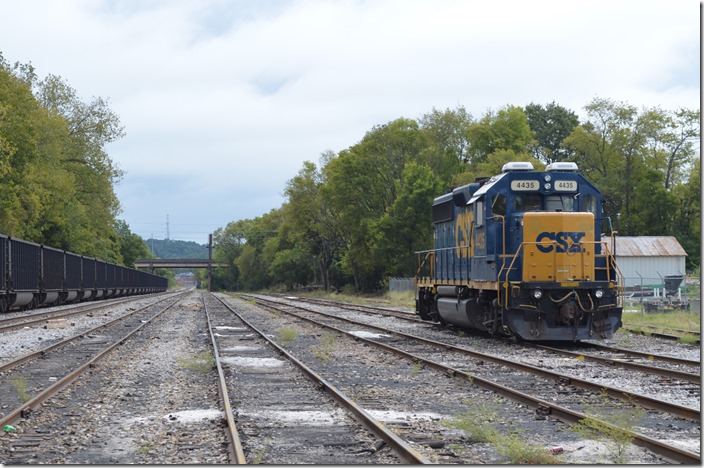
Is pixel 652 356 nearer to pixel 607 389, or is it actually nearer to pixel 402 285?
pixel 607 389

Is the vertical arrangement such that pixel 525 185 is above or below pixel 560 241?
above

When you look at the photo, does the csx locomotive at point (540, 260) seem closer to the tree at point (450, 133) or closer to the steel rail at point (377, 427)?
the steel rail at point (377, 427)

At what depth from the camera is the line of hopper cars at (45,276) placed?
32156 millimetres

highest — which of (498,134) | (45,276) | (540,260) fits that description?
(498,134)

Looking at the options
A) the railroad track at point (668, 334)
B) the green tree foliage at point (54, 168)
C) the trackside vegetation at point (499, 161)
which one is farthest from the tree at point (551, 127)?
the railroad track at point (668, 334)

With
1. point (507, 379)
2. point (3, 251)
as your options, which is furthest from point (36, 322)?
point (507, 379)

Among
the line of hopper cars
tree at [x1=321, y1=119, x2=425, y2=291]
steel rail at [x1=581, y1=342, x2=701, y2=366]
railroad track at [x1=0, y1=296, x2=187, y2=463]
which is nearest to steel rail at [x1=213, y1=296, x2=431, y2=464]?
railroad track at [x1=0, y1=296, x2=187, y2=463]

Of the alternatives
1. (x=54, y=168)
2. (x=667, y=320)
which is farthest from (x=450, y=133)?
(x=667, y=320)

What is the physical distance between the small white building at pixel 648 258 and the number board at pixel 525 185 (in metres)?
36.6

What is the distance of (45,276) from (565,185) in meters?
29.1

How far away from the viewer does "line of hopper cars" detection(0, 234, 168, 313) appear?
32.2m

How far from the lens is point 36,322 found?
2602 centimetres

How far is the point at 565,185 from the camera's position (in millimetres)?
17453

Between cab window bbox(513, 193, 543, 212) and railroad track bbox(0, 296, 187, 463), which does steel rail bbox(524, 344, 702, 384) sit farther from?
railroad track bbox(0, 296, 187, 463)
